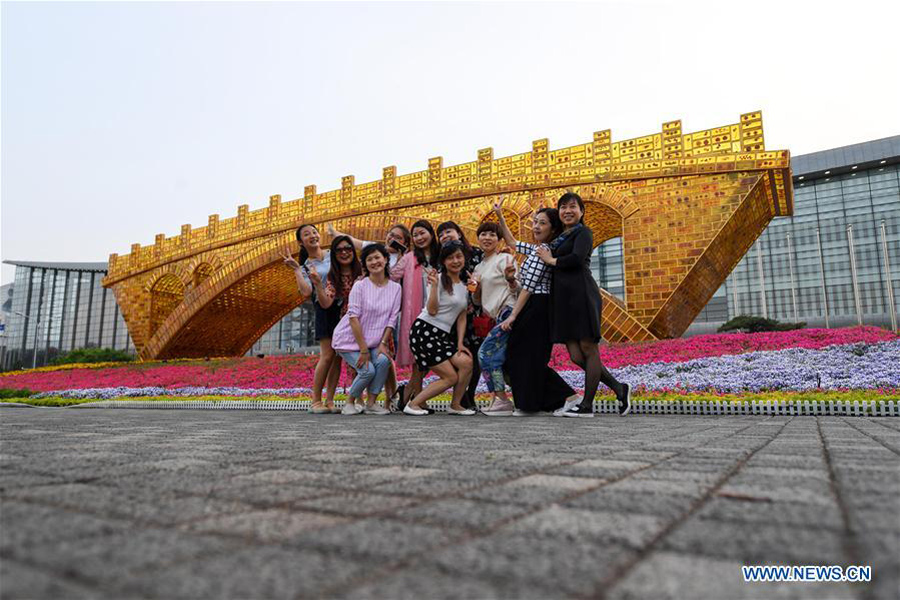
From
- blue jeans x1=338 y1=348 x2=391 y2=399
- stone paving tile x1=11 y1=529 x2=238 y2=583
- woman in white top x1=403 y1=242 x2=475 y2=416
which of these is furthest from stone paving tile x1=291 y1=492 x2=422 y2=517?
blue jeans x1=338 y1=348 x2=391 y2=399

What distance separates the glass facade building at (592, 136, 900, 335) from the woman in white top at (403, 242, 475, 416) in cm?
4173

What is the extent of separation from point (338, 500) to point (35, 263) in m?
76.6

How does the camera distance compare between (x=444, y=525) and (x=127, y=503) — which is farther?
(x=127, y=503)

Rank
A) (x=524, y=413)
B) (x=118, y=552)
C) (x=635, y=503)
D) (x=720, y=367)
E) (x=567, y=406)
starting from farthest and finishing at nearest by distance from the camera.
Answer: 1. (x=720, y=367)
2. (x=524, y=413)
3. (x=567, y=406)
4. (x=635, y=503)
5. (x=118, y=552)

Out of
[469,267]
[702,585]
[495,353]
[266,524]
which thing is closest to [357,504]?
[266,524]

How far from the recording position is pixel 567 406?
14.7ft

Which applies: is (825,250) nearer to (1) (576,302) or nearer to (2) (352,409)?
(1) (576,302)

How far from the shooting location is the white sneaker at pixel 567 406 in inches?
173

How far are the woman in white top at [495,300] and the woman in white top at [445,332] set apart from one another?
0.17 meters

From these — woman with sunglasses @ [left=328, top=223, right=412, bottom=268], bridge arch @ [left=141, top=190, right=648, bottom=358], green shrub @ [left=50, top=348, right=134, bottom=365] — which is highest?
bridge arch @ [left=141, top=190, right=648, bottom=358]

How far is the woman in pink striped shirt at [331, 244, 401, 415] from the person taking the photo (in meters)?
4.87

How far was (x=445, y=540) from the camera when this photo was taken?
0.79 metres

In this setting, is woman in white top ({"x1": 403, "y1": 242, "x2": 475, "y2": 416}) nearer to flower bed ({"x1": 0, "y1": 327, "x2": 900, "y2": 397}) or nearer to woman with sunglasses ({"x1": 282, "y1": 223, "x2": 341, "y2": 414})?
woman with sunglasses ({"x1": 282, "y1": 223, "x2": 341, "y2": 414})

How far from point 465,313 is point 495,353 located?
0.43 meters
